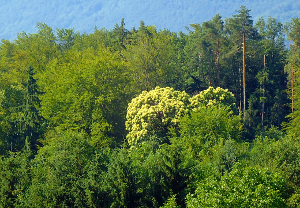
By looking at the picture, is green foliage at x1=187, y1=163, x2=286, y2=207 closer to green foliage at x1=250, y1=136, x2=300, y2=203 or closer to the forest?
the forest

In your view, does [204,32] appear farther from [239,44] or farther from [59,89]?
[59,89]

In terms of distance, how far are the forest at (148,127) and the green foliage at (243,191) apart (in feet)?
0.22

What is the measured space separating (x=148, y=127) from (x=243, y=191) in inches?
930

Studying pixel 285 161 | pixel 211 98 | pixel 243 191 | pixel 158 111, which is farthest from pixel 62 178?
pixel 211 98

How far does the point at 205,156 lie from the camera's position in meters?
32.8

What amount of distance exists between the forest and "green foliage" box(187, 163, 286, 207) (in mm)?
68

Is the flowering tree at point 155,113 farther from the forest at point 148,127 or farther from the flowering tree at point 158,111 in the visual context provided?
the forest at point 148,127

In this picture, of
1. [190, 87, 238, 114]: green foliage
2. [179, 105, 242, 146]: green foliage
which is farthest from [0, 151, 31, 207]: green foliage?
[190, 87, 238, 114]: green foliage

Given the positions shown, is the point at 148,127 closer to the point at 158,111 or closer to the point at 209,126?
the point at 158,111

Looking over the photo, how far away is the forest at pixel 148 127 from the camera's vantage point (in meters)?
24.8

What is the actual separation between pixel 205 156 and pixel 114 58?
2275cm

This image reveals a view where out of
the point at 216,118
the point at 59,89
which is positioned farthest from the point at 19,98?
the point at 216,118

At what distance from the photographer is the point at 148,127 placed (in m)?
43.4

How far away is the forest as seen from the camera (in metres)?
24.8
